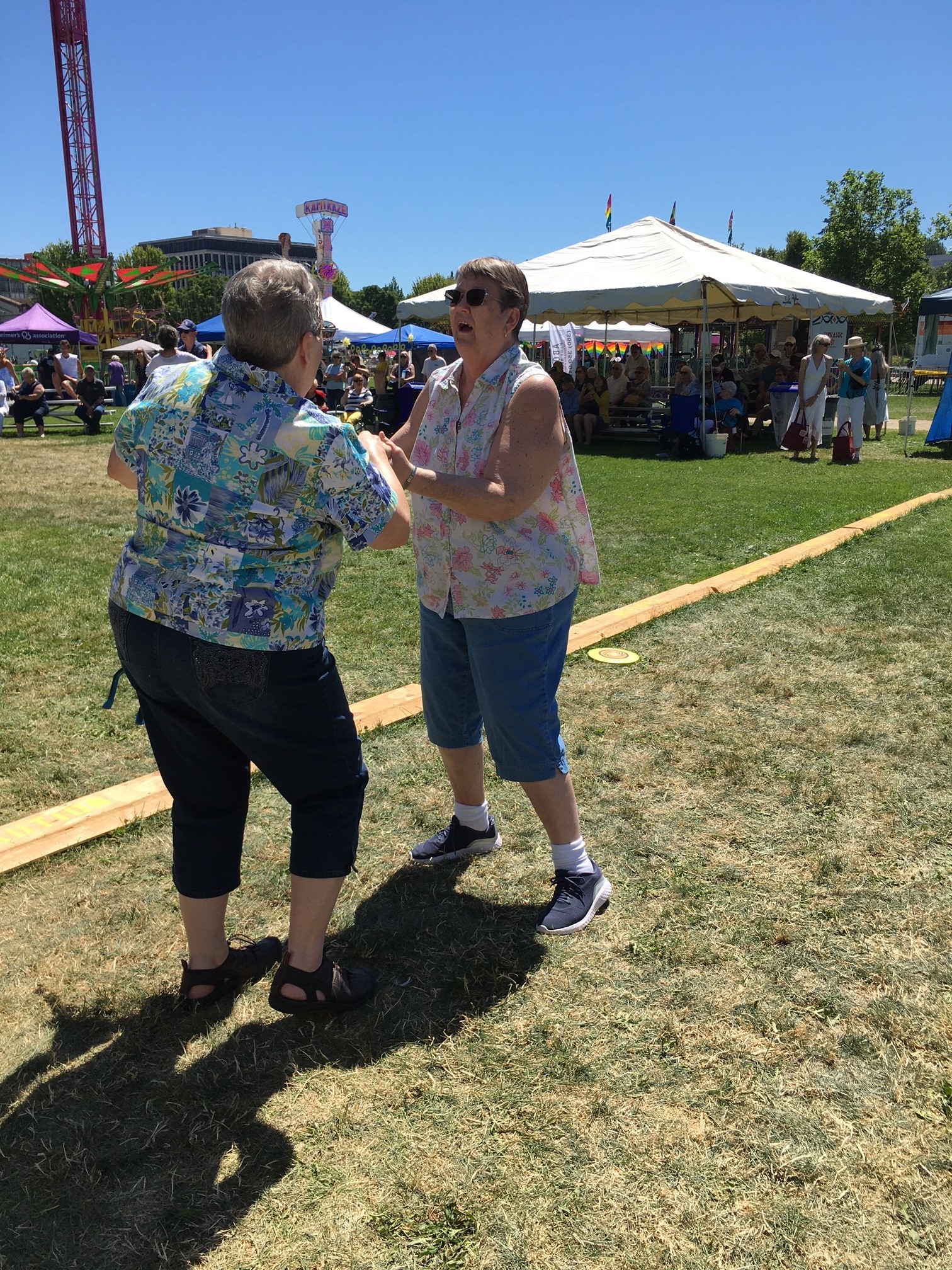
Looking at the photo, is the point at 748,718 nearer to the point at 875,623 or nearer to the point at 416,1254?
the point at 875,623

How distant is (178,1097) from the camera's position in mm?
2238

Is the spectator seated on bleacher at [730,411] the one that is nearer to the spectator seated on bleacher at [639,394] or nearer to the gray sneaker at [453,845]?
the spectator seated on bleacher at [639,394]

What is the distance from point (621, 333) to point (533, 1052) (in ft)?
97.0

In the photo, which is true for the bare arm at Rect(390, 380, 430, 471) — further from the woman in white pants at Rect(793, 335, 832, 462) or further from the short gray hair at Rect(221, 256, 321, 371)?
the woman in white pants at Rect(793, 335, 832, 462)

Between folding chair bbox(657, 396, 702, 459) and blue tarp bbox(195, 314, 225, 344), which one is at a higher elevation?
blue tarp bbox(195, 314, 225, 344)

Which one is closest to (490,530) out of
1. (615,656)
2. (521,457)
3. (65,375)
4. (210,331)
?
(521,457)

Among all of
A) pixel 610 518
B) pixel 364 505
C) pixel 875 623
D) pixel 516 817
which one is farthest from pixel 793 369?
pixel 364 505

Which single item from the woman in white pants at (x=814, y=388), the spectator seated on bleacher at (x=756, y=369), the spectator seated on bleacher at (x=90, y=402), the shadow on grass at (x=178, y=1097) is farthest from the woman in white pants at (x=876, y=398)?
the shadow on grass at (x=178, y=1097)

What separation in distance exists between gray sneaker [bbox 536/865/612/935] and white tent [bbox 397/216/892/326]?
13.2 meters

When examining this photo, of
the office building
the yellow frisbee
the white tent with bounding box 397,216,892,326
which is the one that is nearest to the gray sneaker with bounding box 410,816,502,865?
the yellow frisbee

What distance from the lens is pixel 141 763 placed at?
4.01m

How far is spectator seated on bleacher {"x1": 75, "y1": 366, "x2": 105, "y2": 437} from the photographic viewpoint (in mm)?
19781

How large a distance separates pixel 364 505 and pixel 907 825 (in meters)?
2.44

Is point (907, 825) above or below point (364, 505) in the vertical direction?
below
